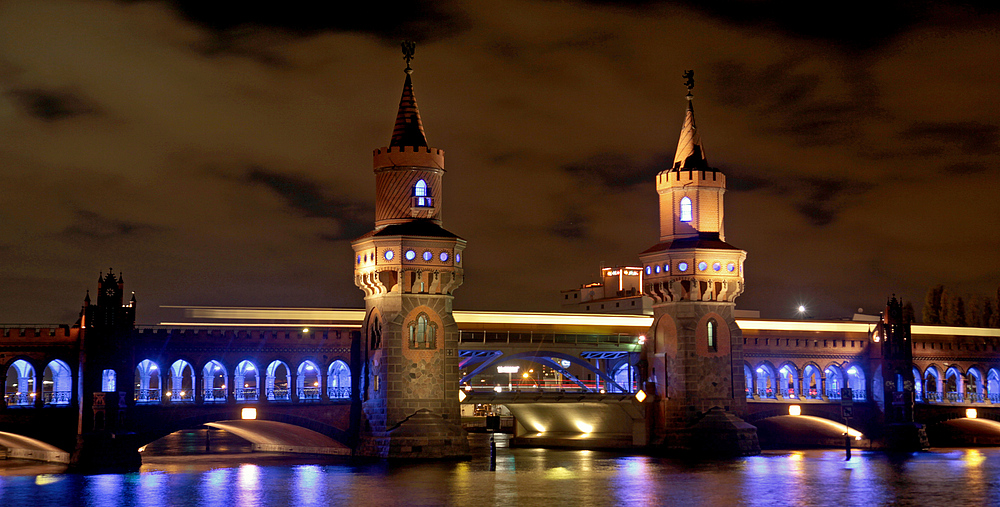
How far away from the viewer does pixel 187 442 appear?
115 meters

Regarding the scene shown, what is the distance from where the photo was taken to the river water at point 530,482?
2131 inches

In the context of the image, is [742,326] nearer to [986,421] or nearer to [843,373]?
[843,373]

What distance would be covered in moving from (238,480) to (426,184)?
24644mm

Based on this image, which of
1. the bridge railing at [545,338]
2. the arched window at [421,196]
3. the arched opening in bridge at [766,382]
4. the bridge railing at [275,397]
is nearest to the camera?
the arched window at [421,196]

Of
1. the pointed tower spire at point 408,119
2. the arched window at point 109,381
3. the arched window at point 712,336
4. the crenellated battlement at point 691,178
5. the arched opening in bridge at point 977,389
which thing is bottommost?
the arched opening in bridge at point 977,389

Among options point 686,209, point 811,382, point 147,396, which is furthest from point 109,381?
point 811,382

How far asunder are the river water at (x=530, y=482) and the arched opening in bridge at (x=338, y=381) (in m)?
4.63

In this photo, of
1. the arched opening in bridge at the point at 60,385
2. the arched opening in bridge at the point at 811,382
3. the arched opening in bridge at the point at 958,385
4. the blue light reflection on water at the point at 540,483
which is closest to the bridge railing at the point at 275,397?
the blue light reflection on water at the point at 540,483

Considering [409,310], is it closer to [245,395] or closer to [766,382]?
[245,395]

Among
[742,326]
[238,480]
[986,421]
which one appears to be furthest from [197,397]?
[986,421]

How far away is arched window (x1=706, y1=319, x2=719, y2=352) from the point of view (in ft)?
282

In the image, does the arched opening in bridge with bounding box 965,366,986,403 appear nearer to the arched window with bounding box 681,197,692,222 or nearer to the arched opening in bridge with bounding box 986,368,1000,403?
the arched opening in bridge with bounding box 986,368,1000,403

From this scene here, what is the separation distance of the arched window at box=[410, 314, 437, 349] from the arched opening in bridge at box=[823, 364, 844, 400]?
36.1m

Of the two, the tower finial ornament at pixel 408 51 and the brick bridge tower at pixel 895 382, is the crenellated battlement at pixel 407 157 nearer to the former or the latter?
the tower finial ornament at pixel 408 51
